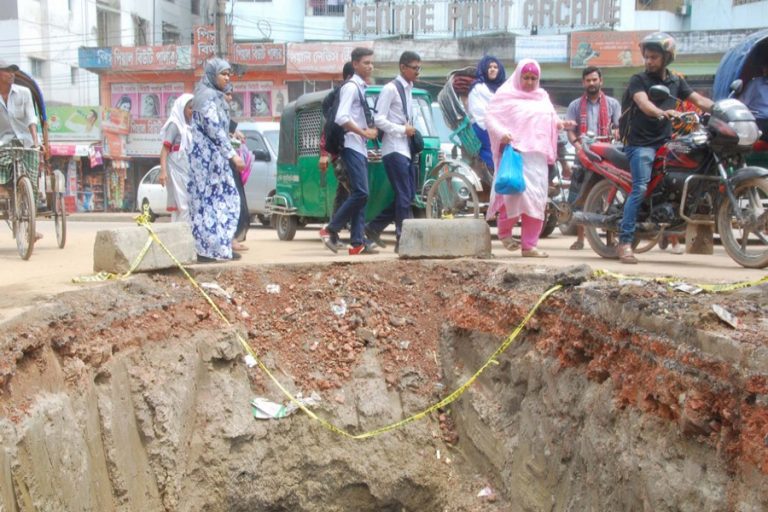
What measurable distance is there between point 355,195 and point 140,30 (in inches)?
1065

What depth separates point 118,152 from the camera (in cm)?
2769

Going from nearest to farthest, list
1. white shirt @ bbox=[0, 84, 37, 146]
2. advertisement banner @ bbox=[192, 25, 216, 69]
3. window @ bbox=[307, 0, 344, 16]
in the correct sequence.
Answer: white shirt @ bbox=[0, 84, 37, 146] → advertisement banner @ bbox=[192, 25, 216, 69] → window @ bbox=[307, 0, 344, 16]

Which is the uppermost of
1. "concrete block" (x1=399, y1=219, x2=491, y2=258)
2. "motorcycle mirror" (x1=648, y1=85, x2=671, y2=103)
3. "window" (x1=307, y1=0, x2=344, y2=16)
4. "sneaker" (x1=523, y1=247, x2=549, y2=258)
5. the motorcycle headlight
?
"window" (x1=307, y1=0, x2=344, y2=16)

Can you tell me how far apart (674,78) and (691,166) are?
0.74 meters

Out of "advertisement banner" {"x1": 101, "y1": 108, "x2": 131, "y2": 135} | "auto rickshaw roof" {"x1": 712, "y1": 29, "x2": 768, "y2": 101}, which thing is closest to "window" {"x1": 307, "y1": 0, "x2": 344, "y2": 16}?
"advertisement banner" {"x1": 101, "y1": 108, "x2": 131, "y2": 135}

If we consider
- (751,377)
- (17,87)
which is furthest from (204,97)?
(751,377)

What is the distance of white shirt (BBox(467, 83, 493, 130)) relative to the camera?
361 inches

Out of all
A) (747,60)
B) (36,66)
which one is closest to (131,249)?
(747,60)

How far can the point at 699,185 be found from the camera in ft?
23.7

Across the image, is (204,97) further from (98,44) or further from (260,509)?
(98,44)

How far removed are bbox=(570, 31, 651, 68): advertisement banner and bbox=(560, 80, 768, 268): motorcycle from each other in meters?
15.8

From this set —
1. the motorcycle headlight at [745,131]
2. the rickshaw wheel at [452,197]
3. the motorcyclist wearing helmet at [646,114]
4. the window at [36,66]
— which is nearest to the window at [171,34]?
the window at [36,66]

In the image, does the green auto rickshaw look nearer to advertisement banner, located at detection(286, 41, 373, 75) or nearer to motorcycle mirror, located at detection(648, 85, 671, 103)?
motorcycle mirror, located at detection(648, 85, 671, 103)

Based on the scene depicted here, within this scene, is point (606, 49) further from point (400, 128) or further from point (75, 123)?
point (400, 128)
